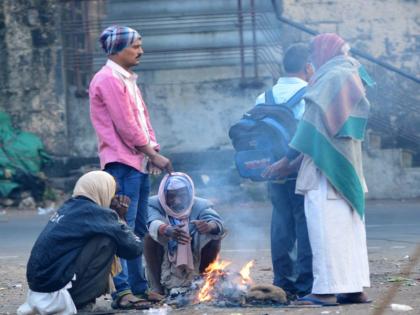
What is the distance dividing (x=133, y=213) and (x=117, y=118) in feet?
2.08

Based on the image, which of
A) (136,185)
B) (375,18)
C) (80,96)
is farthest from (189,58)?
(136,185)

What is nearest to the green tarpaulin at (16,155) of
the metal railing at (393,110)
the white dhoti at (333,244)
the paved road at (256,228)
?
the paved road at (256,228)

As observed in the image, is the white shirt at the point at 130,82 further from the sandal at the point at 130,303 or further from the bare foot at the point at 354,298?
the bare foot at the point at 354,298

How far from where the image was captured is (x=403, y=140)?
47.9ft

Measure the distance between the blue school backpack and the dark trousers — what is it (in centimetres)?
119

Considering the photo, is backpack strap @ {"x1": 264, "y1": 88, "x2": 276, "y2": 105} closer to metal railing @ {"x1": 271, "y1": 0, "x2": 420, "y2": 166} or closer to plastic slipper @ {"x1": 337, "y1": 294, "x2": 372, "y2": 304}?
plastic slipper @ {"x1": 337, "y1": 294, "x2": 372, "y2": 304}

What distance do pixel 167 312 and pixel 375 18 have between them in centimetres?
888

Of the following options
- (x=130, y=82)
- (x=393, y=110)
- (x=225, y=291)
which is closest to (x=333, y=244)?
(x=225, y=291)

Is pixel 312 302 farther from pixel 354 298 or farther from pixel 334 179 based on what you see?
pixel 334 179

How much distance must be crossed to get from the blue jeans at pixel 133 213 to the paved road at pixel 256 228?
8.24ft

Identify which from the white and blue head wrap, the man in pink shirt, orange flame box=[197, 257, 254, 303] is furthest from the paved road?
the white and blue head wrap

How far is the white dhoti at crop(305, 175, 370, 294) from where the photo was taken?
21.5 ft

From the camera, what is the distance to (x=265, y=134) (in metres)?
7.28

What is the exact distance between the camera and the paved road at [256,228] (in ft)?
33.6
